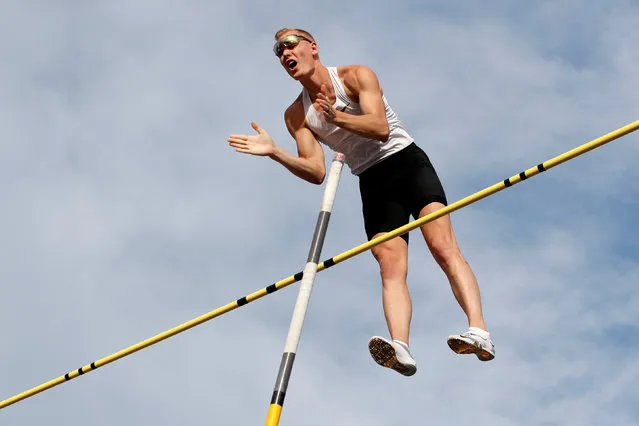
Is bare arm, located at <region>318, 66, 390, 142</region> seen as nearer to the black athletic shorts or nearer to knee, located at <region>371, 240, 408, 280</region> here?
the black athletic shorts

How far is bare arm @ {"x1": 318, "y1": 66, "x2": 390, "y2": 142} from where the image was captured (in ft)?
23.9

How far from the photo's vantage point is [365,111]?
7.62 m

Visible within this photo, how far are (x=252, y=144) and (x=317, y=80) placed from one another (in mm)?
733

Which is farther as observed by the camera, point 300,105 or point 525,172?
point 300,105

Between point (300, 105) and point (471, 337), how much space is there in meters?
2.19

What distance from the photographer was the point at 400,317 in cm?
732

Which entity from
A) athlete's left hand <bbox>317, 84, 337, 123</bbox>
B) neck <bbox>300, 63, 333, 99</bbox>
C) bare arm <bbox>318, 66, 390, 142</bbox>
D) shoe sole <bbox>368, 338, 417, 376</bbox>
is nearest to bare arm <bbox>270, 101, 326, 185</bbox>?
neck <bbox>300, 63, 333, 99</bbox>

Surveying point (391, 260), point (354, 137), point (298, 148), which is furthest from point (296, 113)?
point (391, 260)

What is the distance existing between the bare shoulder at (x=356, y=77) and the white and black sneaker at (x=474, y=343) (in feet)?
5.93

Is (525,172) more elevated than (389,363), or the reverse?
(525,172)

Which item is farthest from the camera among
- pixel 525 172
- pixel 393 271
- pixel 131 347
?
pixel 131 347

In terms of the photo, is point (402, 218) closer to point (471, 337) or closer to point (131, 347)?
point (471, 337)

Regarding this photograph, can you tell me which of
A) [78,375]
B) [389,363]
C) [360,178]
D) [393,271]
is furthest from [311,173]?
[78,375]

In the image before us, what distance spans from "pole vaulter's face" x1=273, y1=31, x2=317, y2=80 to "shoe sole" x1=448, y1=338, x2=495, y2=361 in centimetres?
215
